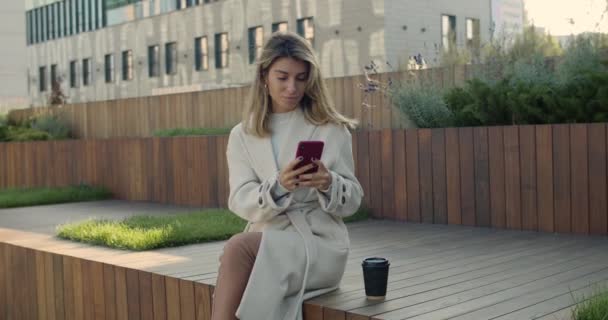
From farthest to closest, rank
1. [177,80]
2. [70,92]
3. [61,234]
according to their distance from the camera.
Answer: [70,92]
[177,80]
[61,234]

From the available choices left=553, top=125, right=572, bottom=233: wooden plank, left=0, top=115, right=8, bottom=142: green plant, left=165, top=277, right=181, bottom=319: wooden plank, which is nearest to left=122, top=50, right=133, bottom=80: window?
left=0, top=115, right=8, bottom=142: green plant

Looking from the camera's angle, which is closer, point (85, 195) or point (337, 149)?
Answer: point (337, 149)

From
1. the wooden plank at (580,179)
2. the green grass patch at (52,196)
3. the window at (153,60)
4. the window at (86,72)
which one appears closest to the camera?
the wooden plank at (580,179)

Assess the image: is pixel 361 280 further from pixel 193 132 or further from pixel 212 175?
pixel 193 132

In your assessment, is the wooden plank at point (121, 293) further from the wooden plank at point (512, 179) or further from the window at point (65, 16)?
the window at point (65, 16)

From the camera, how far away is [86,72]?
111ft

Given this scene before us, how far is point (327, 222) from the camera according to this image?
3.25 m

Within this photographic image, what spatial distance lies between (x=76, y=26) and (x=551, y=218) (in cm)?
3284

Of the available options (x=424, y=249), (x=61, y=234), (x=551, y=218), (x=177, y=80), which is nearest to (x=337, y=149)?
(x=424, y=249)

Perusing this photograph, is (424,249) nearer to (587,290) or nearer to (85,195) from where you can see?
(587,290)

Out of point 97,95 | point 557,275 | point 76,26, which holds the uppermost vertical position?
point 76,26

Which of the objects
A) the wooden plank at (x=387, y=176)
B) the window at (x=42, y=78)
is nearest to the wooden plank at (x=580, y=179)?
the wooden plank at (x=387, y=176)

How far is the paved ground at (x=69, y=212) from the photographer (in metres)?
7.03

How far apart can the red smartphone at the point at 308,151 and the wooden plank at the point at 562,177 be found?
3.00 meters
